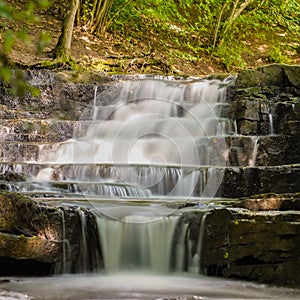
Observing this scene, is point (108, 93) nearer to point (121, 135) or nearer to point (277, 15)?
point (121, 135)

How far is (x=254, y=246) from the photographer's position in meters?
3.49

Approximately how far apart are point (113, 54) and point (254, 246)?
7.60 meters

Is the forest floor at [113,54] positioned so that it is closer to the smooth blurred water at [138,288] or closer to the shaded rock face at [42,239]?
the shaded rock face at [42,239]

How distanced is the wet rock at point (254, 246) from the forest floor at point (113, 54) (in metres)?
5.88

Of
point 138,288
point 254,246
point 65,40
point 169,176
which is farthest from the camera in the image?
point 65,40

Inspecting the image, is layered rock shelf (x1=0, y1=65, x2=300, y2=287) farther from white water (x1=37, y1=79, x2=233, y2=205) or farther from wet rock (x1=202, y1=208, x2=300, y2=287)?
white water (x1=37, y1=79, x2=233, y2=205)

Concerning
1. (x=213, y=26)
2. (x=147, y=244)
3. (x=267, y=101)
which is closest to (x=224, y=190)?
(x=147, y=244)

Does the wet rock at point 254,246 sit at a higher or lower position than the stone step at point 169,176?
lower

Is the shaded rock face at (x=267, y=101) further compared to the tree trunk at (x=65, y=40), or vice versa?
the tree trunk at (x=65, y=40)

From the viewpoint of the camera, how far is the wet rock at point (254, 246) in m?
3.39

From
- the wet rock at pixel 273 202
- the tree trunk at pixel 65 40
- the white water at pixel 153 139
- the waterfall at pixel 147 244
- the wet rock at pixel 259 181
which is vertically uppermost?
the tree trunk at pixel 65 40

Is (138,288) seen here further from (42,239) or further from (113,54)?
(113,54)

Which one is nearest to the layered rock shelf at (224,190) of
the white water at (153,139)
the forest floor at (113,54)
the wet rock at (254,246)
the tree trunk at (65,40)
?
the wet rock at (254,246)

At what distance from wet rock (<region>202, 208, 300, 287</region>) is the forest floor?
19.3 ft
